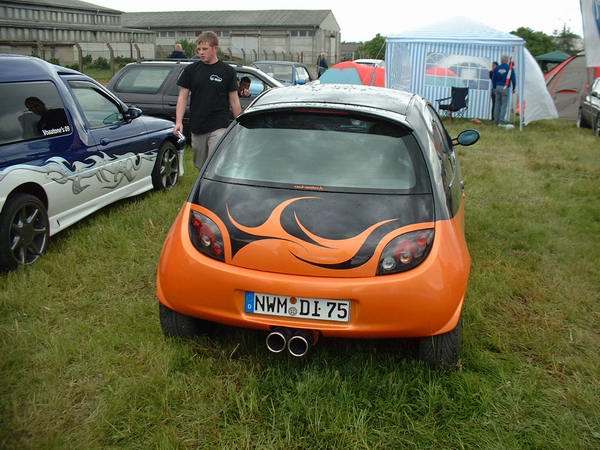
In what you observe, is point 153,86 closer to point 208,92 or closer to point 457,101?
point 208,92

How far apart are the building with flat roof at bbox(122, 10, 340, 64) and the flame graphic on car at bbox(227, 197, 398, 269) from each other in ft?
184

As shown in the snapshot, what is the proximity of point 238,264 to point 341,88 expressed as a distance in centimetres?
164

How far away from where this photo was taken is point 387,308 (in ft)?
9.01

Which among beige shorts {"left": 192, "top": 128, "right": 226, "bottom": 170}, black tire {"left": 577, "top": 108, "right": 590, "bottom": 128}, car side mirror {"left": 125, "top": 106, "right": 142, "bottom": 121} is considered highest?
car side mirror {"left": 125, "top": 106, "right": 142, "bottom": 121}

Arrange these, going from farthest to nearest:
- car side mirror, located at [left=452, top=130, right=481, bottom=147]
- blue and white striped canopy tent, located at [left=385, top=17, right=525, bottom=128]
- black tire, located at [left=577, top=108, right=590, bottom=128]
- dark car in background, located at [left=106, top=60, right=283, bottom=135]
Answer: blue and white striped canopy tent, located at [left=385, top=17, right=525, bottom=128]
black tire, located at [left=577, top=108, right=590, bottom=128]
dark car in background, located at [left=106, top=60, right=283, bottom=135]
car side mirror, located at [left=452, top=130, right=481, bottom=147]

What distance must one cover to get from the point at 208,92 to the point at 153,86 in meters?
4.31

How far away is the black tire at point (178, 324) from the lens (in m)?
3.22

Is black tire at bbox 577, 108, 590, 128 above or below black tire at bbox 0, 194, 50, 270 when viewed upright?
below

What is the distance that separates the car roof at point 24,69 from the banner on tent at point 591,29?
4.66m

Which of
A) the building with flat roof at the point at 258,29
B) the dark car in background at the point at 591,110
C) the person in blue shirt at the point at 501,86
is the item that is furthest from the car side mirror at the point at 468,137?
the building with flat roof at the point at 258,29

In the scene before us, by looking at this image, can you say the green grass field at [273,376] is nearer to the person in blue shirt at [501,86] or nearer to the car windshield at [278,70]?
the person in blue shirt at [501,86]

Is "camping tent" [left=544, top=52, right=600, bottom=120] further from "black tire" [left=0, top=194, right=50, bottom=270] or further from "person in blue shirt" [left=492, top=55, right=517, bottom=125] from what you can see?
"black tire" [left=0, top=194, right=50, bottom=270]

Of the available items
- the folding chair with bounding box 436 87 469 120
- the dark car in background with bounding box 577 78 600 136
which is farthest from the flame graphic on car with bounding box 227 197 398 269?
the folding chair with bounding box 436 87 469 120

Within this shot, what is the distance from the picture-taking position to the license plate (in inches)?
109
